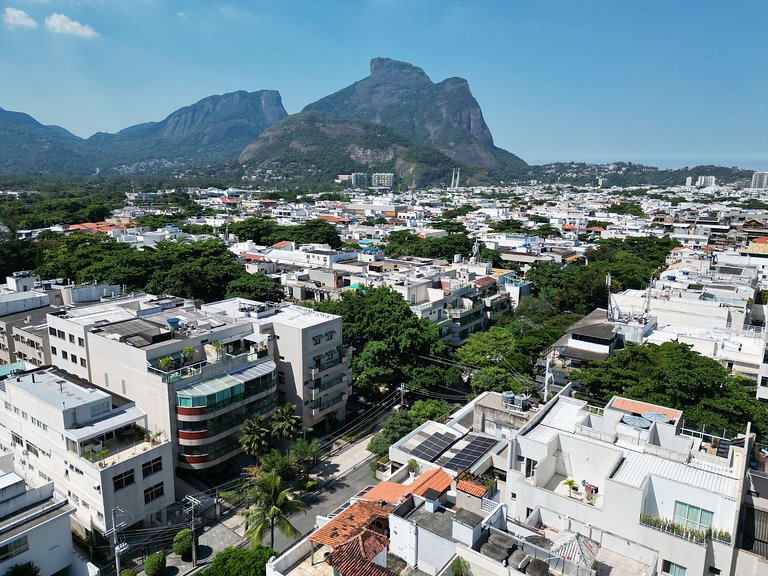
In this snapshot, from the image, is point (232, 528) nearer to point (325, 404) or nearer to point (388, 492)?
point (325, 404)

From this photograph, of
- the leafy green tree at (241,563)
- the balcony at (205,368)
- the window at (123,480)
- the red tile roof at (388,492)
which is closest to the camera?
the leafy green tree at (241,563)

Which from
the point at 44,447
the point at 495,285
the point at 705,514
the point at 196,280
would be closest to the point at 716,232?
→ the point at 495,285

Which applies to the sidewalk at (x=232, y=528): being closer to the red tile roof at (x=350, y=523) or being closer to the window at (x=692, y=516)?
the red tile roof at (x=350, y=523)

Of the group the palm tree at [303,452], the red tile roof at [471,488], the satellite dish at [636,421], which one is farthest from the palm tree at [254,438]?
the satellite dish at [636,421]

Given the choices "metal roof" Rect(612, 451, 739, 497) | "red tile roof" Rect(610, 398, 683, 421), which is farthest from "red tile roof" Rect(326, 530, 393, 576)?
"red tile roof" Rect(610, 398, 683, 421)

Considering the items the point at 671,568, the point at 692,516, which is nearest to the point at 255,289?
the point at 692,516

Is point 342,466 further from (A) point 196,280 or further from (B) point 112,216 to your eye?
(B) point 112,216
